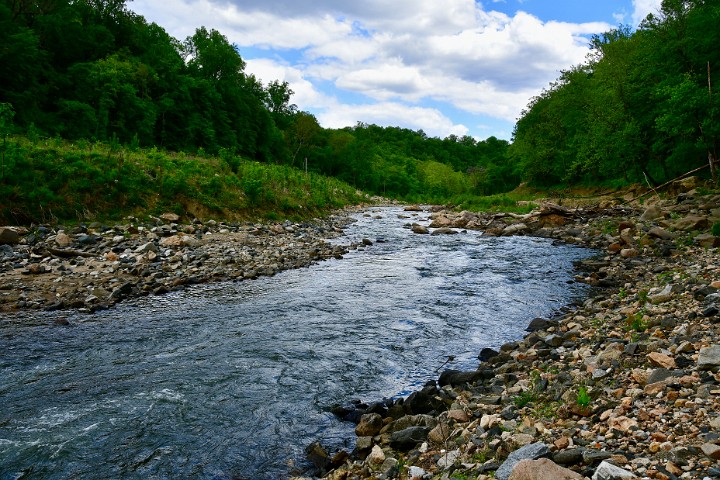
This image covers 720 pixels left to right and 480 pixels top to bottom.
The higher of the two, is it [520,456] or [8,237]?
[8,237]

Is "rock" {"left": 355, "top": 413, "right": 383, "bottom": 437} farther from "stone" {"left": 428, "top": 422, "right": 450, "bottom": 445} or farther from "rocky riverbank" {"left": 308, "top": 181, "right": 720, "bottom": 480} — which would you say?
"stone" {"left": 428, "top": 422, "right": 450, "bottom": 445}

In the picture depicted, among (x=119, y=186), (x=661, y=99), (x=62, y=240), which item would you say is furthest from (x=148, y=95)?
(x=661, y=99)

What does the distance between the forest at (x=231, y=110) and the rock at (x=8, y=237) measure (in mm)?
2496

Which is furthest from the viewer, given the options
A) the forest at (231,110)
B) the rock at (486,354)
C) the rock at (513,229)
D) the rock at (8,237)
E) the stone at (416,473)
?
the rock at (513,229)

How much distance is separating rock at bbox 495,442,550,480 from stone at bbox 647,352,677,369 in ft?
9.03

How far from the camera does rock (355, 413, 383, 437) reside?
6.08 meters

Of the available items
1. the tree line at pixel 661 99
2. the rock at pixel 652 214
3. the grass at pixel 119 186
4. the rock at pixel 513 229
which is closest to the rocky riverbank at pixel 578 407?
the rock at pixel 652 214

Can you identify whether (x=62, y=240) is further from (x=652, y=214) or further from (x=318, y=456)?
(x=652, y=214)

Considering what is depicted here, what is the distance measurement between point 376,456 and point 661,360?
163 inches

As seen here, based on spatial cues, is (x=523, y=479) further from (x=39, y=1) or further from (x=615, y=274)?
(x=39, y=1)

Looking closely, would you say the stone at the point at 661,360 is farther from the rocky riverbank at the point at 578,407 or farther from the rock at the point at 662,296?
the rock at the point at 662,296

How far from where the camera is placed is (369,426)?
6105 mm

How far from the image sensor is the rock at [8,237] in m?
15.0

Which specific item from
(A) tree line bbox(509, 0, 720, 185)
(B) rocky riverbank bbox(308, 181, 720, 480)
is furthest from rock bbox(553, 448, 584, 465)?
(A) tree line bbox(509, 0, 720, 185)
